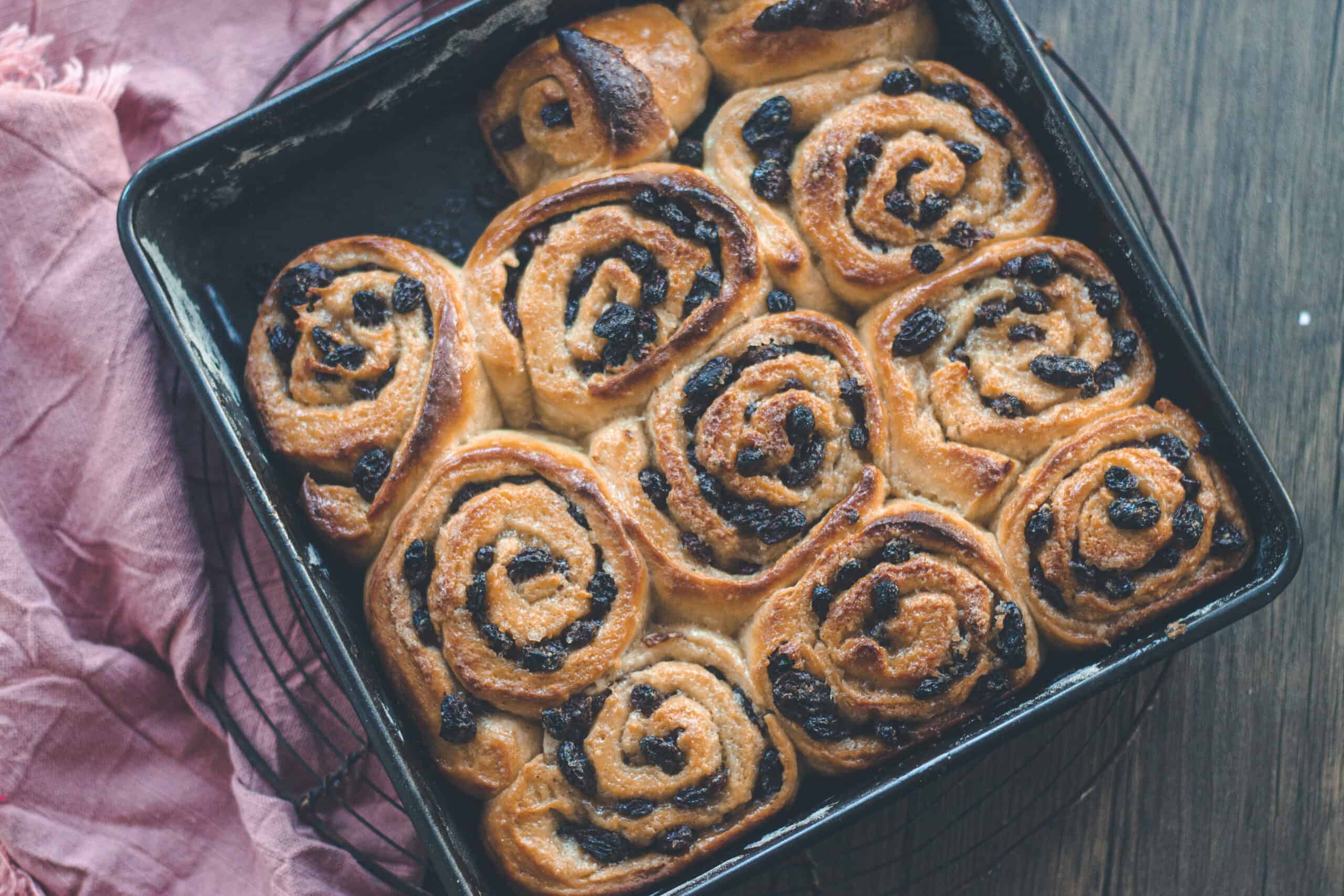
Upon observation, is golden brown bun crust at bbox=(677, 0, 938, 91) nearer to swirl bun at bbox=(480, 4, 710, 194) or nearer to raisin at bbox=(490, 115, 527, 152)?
swirl bun at bbox=(480, 4, 710, 194)

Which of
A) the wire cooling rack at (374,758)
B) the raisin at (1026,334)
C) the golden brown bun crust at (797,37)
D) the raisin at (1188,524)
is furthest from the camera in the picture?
the wire cooling rack at (374,758)

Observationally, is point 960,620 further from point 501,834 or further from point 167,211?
point 167,211

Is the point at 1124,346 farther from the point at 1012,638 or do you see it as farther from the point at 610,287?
the point at 610,287

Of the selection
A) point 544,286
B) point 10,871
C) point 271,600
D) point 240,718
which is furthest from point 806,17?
point 10,871

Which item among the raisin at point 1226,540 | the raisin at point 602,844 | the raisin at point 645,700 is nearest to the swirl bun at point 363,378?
the raisin at point 645,700

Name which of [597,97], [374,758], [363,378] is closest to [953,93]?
[597,97]

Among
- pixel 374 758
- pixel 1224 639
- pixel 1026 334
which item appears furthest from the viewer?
pixel 1224 639

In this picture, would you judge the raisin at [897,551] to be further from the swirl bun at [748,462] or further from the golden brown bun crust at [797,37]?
the golden brown bun crust at [797,37]
